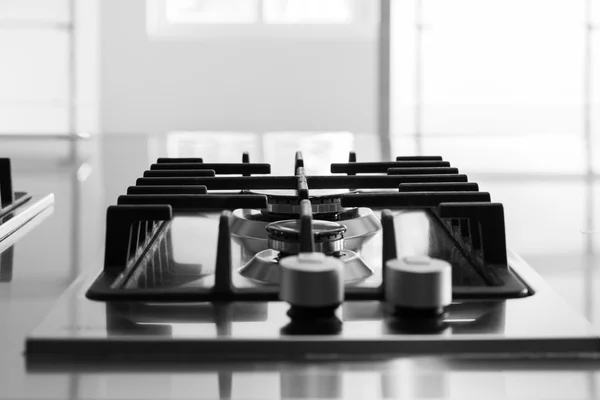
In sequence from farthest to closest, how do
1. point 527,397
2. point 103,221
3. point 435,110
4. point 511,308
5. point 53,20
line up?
point 435,110
point 53,20
point 103,221
point 511,308
point 527,397

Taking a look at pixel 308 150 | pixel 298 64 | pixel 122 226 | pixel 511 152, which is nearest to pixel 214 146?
pixel 308 150

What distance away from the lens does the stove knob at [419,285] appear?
0.54m

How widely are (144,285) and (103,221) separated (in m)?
0.35

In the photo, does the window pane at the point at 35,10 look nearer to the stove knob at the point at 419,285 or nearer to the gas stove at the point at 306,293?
the gas stove at the point at 306,293

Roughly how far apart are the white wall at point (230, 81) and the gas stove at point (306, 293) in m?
4.86

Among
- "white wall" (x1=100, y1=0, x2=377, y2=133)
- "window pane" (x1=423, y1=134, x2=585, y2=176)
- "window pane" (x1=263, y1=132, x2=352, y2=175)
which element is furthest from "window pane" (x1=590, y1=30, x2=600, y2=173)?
"window pane" (x1=263, y1=132, x2=352, y2=175)

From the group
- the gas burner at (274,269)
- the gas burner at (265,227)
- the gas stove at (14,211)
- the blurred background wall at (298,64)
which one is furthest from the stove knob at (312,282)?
the blurred background wall at (298,64)

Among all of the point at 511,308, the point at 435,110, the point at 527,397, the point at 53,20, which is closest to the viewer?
the point at 527,397

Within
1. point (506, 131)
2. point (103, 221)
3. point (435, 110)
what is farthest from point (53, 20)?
point (103, 221)

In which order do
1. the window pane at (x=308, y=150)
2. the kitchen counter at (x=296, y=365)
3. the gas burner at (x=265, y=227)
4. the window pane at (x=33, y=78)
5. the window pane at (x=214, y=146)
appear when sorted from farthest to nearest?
the window pane at (x=33, y=78) < the window pane at (x=214, y=146) < the window pane at (x=308, y=150) < the gas burner at (x=265, y=227) < the kitchen counter at (x=296, y=365)

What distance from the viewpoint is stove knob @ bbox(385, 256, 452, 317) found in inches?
21.5

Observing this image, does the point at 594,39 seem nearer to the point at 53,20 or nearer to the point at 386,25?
the point at 386,25

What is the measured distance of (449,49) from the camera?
224 inches

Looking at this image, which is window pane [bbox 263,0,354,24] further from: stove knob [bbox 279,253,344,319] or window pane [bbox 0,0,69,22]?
stove knob [bbox 279,253,344,319]
